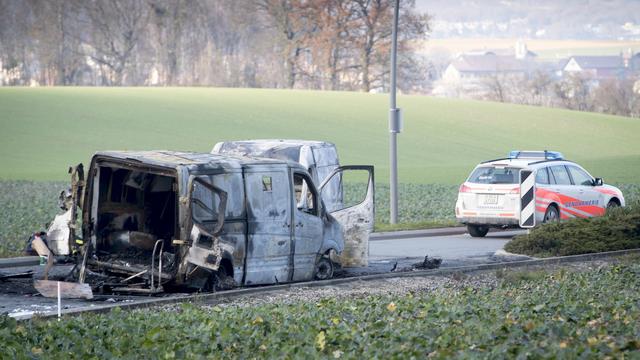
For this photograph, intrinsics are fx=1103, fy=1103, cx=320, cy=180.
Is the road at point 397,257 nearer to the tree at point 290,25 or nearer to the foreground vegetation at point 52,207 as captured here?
the foreground vegetation at point 52,207

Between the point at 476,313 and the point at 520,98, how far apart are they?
4384 inches

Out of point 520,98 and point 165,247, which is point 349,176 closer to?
point 165,247

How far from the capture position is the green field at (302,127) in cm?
5619

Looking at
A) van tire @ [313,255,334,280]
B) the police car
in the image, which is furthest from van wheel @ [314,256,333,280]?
the police car

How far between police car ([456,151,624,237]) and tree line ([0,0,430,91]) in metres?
68.2

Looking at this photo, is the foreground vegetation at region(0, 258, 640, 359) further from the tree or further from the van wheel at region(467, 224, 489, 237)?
the tree

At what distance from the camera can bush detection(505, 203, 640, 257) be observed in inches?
759

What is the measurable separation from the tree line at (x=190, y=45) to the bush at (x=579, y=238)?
72522mm

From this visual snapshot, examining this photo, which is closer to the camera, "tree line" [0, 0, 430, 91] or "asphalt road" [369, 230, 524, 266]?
"asphalt road" [369, 230, 524, 266]

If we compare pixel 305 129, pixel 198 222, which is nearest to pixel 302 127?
pixel 305 129

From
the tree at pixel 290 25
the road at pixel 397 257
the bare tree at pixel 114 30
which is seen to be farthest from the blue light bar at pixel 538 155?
the bare tree at pixel 114 30

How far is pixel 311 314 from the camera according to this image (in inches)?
412

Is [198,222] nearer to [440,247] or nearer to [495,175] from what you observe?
[440,247]

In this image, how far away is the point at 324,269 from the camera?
1585 cm
